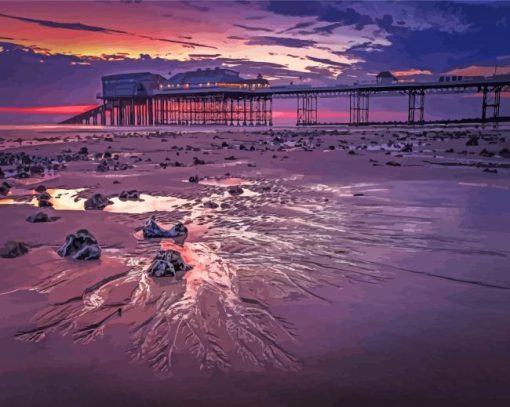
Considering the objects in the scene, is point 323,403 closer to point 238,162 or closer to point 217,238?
point 217,238

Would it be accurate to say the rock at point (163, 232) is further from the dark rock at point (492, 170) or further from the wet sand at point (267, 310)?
the dark rock at point (492, 170)

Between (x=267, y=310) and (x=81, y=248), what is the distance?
2.27 meters

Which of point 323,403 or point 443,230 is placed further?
point 443,230

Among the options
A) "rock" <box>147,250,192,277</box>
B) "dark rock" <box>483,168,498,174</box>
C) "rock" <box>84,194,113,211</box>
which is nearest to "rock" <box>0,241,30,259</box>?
"rock" <box>147,250,192,277</box>

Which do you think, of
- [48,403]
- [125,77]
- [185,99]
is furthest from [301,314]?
[125,77]

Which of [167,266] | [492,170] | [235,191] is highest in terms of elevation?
[492,170]

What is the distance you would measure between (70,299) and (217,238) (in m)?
2.16

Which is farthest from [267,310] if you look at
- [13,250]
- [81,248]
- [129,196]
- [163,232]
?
[129,196]

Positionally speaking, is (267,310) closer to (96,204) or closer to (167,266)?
(167,266)

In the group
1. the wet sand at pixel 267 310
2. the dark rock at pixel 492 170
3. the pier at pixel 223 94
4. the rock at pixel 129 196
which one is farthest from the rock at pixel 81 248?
the pier at pixel 223 94

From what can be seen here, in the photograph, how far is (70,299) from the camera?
3662 mm

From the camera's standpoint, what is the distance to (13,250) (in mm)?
4836

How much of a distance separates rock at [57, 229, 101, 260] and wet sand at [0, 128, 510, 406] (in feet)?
0.32

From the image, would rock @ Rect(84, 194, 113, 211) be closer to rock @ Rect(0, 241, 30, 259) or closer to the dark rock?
rock @ Rect(0, 241, 30, 259)
